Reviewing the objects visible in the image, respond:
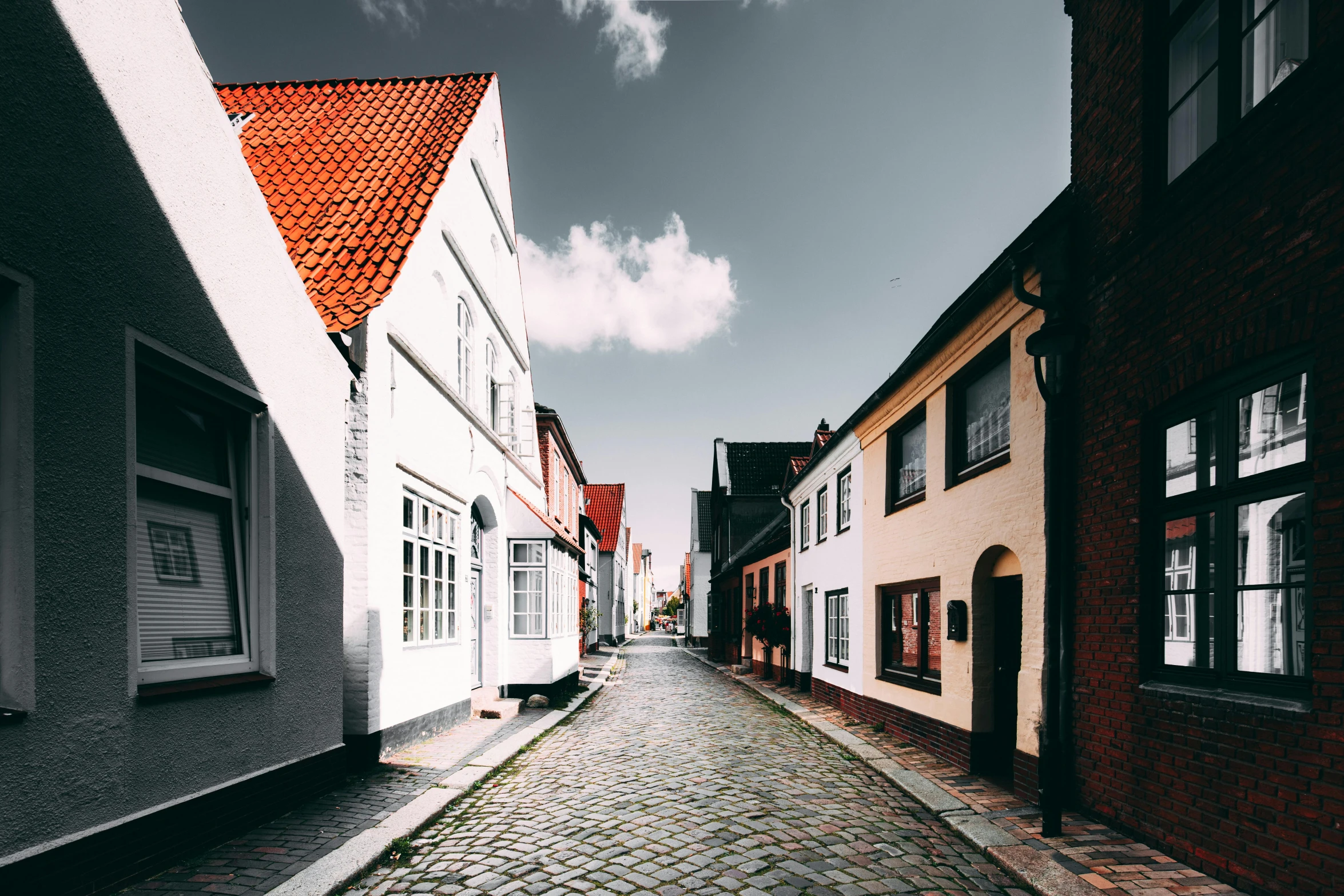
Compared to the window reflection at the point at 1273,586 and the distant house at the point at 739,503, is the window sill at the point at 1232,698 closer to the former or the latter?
the window reflection at the point at 1273,586

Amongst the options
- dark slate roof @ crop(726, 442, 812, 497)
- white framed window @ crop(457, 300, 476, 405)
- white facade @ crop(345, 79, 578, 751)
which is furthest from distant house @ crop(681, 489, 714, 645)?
white framed window @ crop(457, 300, 476, 405)

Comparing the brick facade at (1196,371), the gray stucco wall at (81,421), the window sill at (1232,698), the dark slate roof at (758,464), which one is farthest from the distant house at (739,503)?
the gray stucco wall at (81,421)

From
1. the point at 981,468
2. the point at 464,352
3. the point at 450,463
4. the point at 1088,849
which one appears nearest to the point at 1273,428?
the point at 1088,849

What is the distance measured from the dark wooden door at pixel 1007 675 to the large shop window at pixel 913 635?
107 centimetres

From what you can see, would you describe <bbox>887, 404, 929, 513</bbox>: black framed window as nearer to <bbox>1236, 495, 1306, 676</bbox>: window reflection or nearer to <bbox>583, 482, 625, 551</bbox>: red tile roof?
<bbox>1236, 495, 1306, 676</bbox>: window reflection

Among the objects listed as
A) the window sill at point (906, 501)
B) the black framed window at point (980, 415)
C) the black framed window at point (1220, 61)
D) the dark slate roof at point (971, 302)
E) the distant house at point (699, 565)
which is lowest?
the distant house at point (699, 565)

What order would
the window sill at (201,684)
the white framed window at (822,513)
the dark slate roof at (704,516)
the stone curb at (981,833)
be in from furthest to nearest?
the dark slate roof at (704,516) < the white framed window at (822,513) < the window sill at (201,684) < the stone curb at (981,833)

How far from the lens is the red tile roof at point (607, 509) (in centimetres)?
4444

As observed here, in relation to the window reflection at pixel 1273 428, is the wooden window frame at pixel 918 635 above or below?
below

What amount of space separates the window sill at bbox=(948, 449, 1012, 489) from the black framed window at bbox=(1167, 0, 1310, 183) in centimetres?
277

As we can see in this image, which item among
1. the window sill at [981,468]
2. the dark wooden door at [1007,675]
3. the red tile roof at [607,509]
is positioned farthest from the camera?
the red tile roof at [607,509]

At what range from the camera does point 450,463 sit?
11.0 metres

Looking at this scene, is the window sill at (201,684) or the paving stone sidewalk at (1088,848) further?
the window sill at (201,684)

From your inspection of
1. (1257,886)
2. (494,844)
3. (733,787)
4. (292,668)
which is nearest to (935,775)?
(733,787)
